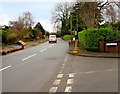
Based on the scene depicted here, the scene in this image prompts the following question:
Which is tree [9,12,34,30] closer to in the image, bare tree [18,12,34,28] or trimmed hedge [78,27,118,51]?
bare tree [18,12,34,28]

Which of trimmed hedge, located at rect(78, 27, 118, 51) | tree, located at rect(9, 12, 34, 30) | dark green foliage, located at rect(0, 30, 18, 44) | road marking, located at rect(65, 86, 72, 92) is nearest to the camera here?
road marking, located at rect(65, 86, 72, 92)

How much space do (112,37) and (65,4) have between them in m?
49.2

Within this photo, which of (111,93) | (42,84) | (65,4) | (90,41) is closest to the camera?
(111,93)

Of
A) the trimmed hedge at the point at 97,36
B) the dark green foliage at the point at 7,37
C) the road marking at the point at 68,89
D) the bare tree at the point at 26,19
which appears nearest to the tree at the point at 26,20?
the bare tree at the point at 26,19

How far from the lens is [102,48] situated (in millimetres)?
16875

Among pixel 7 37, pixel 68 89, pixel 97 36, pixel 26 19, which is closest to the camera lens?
pixel 68 89

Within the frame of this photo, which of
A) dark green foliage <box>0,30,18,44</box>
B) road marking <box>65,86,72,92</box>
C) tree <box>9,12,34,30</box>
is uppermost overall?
tree <box>9,12,34,30</box>

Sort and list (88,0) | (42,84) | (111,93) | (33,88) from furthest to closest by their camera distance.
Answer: (88,0)
(42,84)
(33,88)
(111,93)

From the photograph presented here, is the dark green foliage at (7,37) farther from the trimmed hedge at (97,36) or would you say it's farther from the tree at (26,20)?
the tree at (26,20)

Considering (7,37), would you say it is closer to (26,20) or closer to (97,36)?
(97,36)

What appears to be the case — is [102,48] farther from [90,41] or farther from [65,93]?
[65,93]

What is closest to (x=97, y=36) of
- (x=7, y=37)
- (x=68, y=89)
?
(x=68, y=89)

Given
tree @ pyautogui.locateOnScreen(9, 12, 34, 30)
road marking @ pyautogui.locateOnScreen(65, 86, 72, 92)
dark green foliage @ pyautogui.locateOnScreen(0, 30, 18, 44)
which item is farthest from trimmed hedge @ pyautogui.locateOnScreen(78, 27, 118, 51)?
tree @ pyautogui.locateOnScreen(9, 12, 34, 30)

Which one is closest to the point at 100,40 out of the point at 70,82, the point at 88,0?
the point at 70,82
